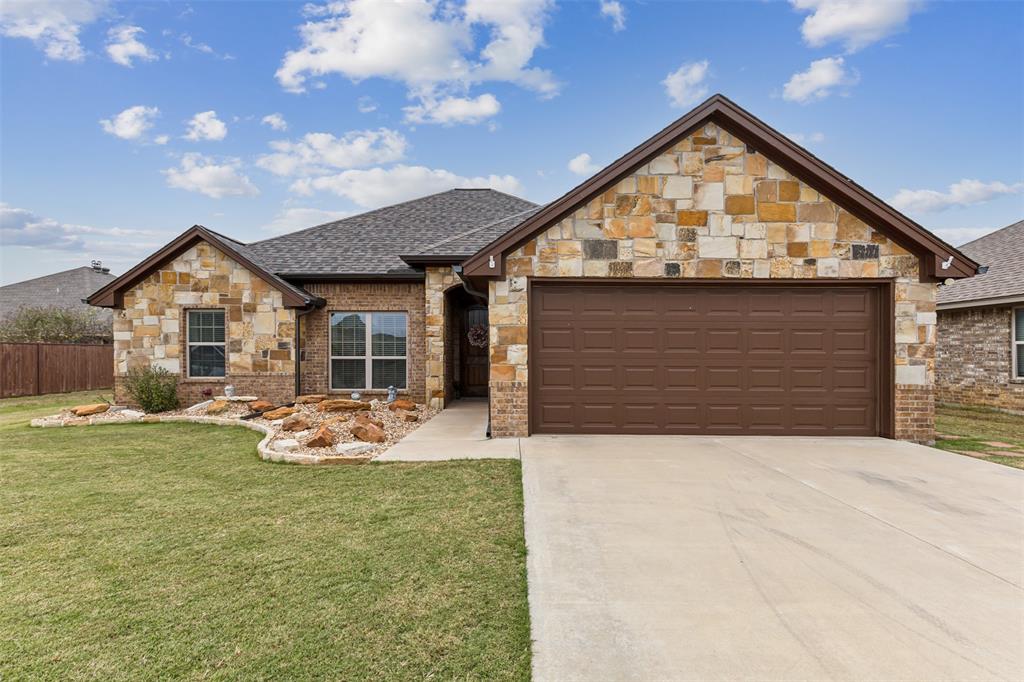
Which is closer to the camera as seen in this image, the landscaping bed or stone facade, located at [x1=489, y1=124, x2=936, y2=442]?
the landscaping bed

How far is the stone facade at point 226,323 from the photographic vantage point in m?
11.5

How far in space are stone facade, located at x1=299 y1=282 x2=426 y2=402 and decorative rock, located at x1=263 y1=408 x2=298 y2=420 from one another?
1844 millimetres

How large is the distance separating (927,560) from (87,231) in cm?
5269

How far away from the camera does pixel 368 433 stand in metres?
7.81

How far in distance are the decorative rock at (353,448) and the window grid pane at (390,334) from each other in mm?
4930

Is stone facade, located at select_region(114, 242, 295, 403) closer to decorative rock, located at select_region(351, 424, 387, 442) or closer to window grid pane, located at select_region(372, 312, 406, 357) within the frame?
window grid pane, located at select_region(372, 312, 406, 357)

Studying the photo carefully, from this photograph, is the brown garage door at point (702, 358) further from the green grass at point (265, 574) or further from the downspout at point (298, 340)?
the downspout at point (298, 340)

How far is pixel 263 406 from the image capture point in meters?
10.9

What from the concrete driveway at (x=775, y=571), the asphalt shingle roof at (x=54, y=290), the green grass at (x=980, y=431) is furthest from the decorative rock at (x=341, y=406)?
the asphalt shingle roof at (x=54, y=290)

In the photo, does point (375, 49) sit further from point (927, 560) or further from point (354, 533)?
point (927, 560)

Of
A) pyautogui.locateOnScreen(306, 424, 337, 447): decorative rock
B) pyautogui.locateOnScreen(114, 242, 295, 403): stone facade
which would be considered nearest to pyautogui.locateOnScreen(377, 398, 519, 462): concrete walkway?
pyautogui.locateOnScreen(306, 424, 337, 447): decorative rock

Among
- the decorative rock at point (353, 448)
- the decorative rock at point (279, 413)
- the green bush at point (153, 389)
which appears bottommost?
the decorative rock at point (353, 448)

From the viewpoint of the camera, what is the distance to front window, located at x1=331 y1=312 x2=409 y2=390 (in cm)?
1228

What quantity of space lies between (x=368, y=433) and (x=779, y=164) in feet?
25.6
